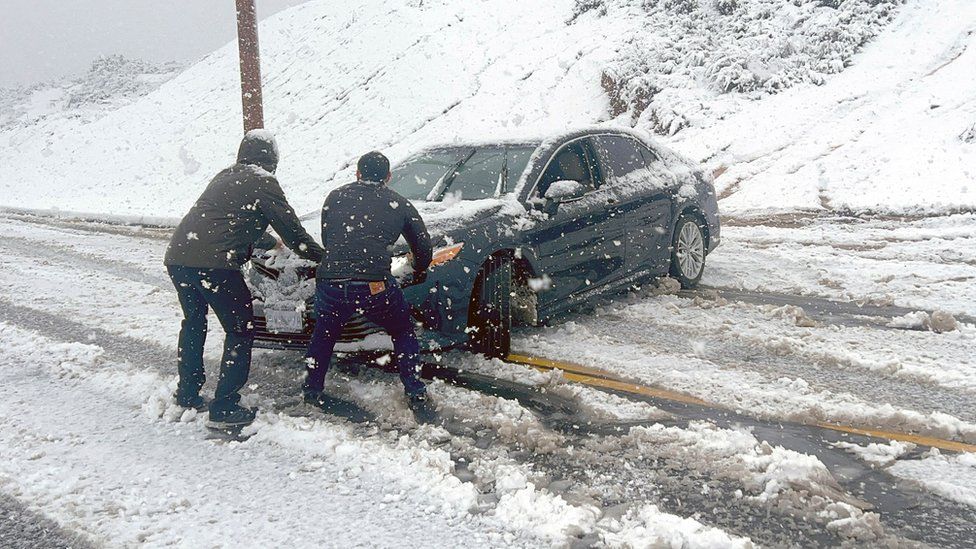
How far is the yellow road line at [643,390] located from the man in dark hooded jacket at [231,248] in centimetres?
174

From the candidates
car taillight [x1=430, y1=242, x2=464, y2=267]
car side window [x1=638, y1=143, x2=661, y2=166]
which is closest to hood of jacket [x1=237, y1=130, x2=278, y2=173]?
car taillight [x1=430, y1=242, x2=464, y2=267]

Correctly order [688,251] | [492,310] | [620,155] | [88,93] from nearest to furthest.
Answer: [492,310]
[620,155]
[688,251]
[88,93]

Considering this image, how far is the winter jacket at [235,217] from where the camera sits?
402 cm

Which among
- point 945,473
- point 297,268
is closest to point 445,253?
point 297,268

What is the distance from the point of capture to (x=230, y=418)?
4109mm

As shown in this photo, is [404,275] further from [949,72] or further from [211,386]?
[949,72]

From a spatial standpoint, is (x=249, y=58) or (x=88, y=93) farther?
(x=88, y=93)

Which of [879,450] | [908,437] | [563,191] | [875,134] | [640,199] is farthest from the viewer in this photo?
[875,134]

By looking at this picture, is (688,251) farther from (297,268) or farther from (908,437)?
(297,268)

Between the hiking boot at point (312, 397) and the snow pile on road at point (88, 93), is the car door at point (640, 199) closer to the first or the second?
the hiking boot at point (312, 397)

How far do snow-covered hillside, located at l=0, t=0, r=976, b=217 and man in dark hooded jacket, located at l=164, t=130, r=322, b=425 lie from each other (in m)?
2.72

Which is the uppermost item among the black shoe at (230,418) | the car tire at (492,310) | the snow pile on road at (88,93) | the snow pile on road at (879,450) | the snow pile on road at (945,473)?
the snow pile on road at (88,93)

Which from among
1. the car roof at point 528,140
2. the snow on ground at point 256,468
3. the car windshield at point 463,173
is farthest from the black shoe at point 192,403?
the car roof at point 528,140

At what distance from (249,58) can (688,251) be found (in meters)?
6.55
